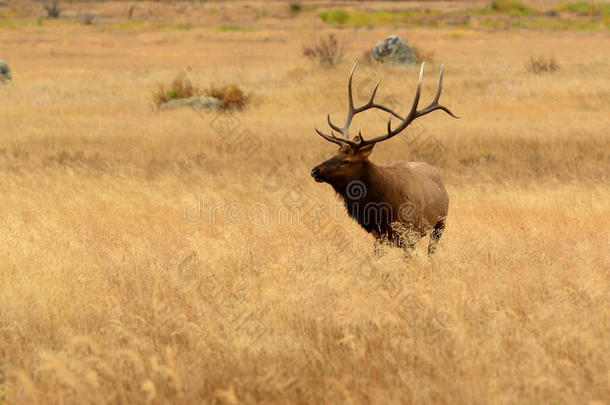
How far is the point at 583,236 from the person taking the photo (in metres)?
8.89

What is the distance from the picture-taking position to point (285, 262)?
736 cm

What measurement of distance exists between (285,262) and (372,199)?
1.20 meters

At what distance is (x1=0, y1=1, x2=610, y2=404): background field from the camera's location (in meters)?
4.82

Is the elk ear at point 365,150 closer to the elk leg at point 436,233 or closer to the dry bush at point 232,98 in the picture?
the elk leg at point 436,233

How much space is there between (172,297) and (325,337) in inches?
60.9

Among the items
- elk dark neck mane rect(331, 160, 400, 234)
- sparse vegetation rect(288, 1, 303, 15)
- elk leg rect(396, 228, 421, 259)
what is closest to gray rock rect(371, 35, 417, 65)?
elk dark neck mane rect(331, 160, 400, 234)

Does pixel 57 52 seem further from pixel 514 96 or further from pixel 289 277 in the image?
pixel 289 277

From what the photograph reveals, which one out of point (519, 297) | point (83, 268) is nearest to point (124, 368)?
point (83, 268)

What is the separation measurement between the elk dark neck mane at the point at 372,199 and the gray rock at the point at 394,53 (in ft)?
65.8

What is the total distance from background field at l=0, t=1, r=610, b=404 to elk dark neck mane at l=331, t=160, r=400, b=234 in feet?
1.27

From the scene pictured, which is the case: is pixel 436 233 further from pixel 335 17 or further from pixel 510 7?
pixel 510 7

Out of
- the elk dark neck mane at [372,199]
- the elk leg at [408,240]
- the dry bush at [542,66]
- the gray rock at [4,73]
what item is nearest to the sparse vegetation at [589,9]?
the dry bush at [542,66]

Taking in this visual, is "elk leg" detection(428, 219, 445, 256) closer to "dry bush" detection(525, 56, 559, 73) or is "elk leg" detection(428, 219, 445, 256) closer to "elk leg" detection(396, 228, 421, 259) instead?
"elk leg" detection(396, 228, 421, 259)

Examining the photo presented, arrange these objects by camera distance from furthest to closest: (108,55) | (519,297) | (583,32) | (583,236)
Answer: (583,32), (108,55), (583,236), (519,297)
